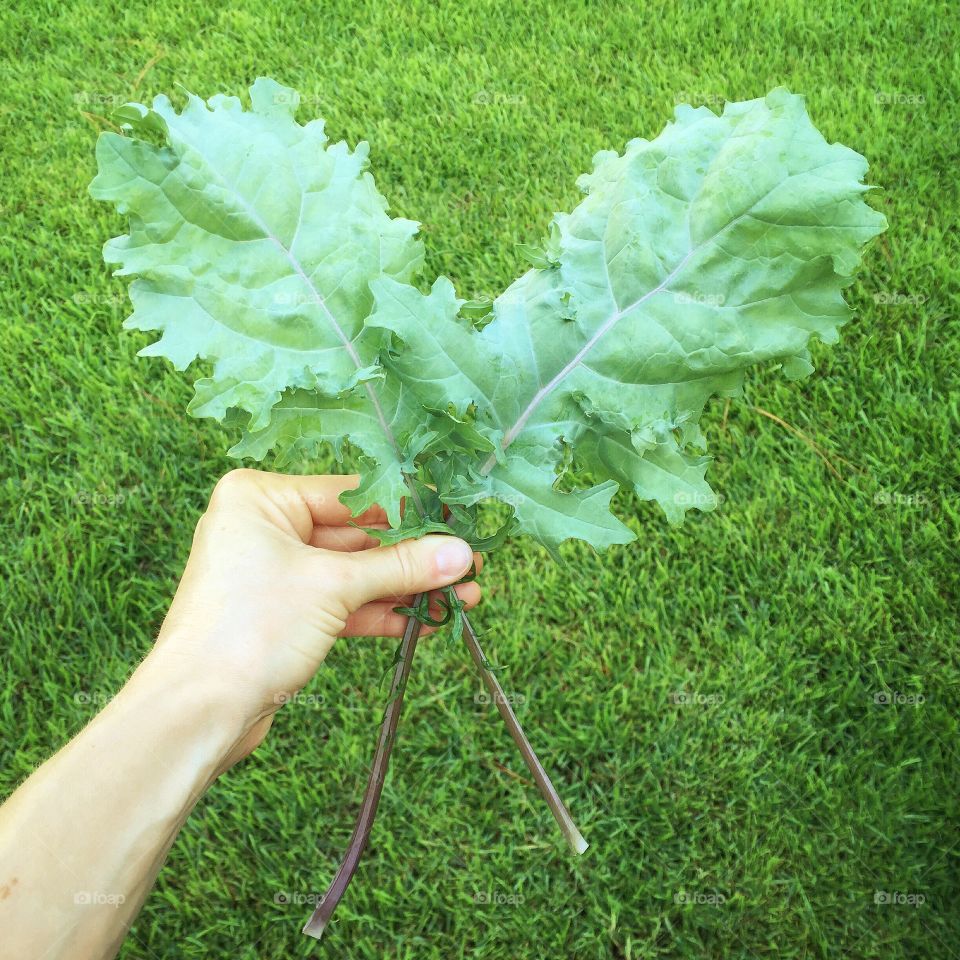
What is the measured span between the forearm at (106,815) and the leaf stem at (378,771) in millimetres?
363

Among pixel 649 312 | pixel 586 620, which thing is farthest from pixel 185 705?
pixel 586 620

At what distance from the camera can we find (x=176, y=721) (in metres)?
1.80

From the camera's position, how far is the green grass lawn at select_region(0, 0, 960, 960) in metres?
2.60

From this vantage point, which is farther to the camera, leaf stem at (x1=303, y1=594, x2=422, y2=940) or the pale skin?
leaf stem at (x1=303, y1=594, x2=422, y2=940)

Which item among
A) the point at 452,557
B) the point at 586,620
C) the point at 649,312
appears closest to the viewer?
the point at 649,312

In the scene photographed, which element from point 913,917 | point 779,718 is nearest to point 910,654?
point 779,718

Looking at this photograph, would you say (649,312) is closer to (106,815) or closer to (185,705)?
(185,705)

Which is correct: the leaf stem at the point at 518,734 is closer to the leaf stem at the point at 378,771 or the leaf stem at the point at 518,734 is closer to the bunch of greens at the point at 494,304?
the leaf stem at the point at 378,771

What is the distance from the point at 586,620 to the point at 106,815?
1664mm

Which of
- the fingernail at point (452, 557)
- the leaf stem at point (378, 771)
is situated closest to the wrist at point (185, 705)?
the leaf stem at point (378, 771)

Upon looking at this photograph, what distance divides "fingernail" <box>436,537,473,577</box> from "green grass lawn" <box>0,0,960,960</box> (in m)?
1.08

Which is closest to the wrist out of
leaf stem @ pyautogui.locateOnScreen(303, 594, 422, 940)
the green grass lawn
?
leaf stem @ pyautogui.locateOnScreen(303, 594, 422, 940)

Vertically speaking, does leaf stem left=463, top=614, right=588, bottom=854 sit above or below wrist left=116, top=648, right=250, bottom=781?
below

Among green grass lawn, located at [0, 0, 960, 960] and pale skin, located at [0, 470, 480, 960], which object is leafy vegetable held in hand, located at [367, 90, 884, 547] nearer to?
pale skin, located at [0, 470, 480, 960]
